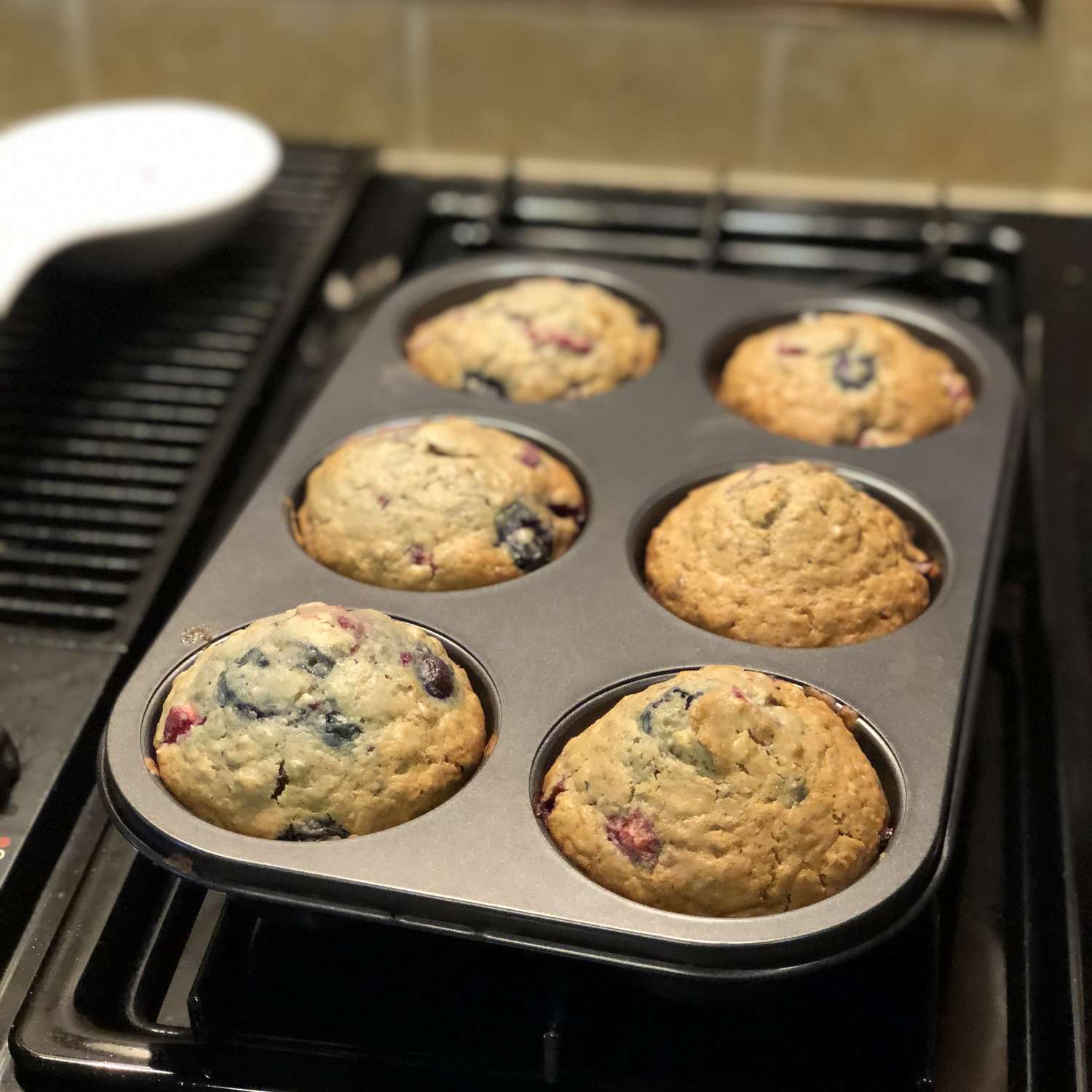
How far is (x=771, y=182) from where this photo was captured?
2.55 metres

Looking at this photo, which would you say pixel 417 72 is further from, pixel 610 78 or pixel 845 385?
pixel 845 385

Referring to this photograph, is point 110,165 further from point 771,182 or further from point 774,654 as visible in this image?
point 774,654

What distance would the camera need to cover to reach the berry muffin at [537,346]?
5.69ft

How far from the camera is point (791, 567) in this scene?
1402 millimetres

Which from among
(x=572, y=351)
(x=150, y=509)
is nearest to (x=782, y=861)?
(x=572, y=351)

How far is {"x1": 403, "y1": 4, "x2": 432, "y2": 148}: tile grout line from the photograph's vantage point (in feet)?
7.98

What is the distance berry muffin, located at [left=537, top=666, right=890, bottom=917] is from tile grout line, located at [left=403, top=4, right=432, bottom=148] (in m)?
1.66

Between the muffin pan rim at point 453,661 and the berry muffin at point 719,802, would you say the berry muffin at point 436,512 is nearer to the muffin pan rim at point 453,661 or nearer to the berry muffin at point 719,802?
the muffin pan rim at point 453,661

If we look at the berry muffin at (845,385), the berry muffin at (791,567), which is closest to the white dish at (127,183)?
the berry muffin at (845,385)

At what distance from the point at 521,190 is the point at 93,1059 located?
5.39 feet

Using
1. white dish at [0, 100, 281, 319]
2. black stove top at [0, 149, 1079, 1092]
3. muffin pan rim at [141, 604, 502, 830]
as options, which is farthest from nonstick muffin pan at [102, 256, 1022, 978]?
white dish at [0, 100, 281, 319]

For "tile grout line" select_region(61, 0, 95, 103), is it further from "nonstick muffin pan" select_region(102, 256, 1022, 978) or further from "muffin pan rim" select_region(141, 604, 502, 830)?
"muffin pan rim" select_region(141, 604, 502, 830)

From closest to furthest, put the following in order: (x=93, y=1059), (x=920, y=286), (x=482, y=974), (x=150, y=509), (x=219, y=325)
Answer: (x=93, y=1059), (x=482, y=974), (x=150, y=509), (x=219, y=325), (x=920, y=286)

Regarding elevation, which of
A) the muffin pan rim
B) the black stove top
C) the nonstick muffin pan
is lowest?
the black stove top
